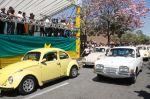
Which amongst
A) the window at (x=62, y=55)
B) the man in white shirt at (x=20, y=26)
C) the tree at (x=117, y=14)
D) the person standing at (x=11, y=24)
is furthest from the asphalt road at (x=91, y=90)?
the tree at (x=117, y=14)

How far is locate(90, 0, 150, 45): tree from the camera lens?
2173 cm

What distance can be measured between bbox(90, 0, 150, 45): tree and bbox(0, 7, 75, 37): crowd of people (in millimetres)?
7428

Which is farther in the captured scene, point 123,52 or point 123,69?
point 123,52

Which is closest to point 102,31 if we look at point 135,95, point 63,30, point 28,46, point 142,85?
point 63,30

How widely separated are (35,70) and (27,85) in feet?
2.14

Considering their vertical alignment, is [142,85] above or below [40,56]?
below

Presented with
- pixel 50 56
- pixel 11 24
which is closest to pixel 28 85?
pixel 50 56

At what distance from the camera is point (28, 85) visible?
7.68 m

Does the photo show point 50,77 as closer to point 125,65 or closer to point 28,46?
point 125,65

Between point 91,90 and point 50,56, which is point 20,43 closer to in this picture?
point 50,56

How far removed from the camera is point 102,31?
24.4 m

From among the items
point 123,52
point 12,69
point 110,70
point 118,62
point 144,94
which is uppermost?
point 123,52

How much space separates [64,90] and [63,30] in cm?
868

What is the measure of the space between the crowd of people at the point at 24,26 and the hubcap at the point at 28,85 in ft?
15.8
